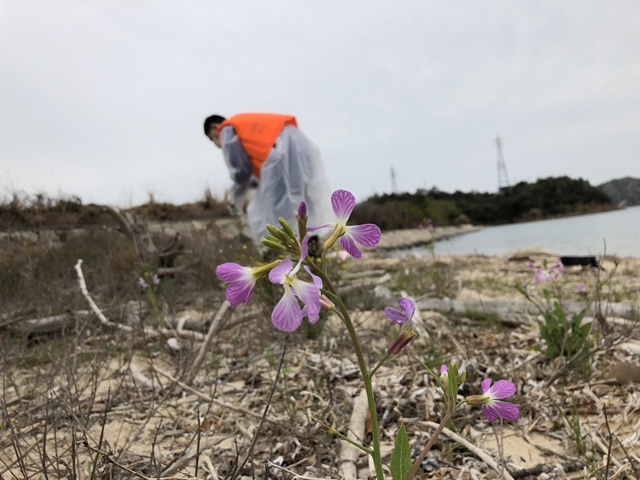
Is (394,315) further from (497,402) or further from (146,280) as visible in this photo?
(146,280)

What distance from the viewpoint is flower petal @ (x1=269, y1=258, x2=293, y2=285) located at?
51cm

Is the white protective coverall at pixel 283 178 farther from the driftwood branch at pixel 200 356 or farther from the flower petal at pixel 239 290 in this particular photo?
the flower petal at pixel 239 290

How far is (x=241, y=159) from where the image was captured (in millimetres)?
5824

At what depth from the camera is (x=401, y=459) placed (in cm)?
62

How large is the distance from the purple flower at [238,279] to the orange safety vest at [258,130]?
16.9ft

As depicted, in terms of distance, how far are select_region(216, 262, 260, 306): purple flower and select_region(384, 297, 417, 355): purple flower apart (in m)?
0.23

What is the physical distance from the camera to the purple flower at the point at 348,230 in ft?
2.01

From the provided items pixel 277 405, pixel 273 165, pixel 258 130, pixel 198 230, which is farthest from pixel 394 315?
pixel 198 230

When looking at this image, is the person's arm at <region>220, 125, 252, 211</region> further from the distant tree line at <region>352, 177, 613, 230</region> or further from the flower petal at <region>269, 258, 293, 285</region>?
the distant tree line at <region>352, 177, 613, 230</region>

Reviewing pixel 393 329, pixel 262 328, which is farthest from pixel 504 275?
pixel 262 328

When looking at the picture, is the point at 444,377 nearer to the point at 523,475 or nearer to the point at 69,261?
the point at 523,475

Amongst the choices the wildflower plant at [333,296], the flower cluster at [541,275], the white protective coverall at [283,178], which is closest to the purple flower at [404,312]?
the wildflower plant at [333,296]

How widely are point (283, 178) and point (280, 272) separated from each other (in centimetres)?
519

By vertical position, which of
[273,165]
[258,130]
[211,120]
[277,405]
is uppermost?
[211,120]
